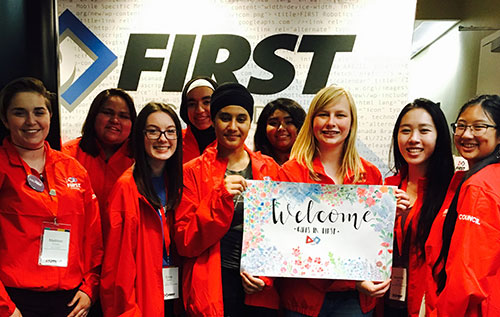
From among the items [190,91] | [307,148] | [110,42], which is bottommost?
[307,148]

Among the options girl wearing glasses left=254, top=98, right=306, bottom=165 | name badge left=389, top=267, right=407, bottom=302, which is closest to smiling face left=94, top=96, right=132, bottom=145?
girl wearing glasses left=254, top=98, right=306, bottom=165

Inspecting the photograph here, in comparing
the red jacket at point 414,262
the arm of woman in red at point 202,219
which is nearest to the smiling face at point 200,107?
the arm of woman in red at point 202,219

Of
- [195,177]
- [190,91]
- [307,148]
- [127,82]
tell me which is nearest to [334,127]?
[307,148]

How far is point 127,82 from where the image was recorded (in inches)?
169

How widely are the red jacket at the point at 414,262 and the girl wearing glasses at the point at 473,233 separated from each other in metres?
0.11

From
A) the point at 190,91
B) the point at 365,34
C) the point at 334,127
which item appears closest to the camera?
the point at 334,127

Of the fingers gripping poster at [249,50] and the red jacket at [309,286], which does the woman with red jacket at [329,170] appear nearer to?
the red jacket at [309,286]

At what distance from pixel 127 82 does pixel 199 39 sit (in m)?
0.89

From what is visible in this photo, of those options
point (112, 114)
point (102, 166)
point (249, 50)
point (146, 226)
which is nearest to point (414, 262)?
point (146, 226)

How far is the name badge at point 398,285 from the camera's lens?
2.18 m

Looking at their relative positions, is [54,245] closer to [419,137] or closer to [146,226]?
[146,226]

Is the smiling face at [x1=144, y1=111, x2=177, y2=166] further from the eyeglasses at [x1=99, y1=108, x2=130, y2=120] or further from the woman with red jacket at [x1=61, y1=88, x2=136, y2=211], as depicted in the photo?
the eyeglasses at [x1=99, y1=108, x2=130, y2=120]

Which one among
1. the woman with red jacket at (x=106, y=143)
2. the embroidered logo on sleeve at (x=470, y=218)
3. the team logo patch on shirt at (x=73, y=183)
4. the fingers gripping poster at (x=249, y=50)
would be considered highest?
the fingers gripping poster at (x=249, y=50)

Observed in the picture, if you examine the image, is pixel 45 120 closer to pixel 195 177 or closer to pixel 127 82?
pixel 195 177
